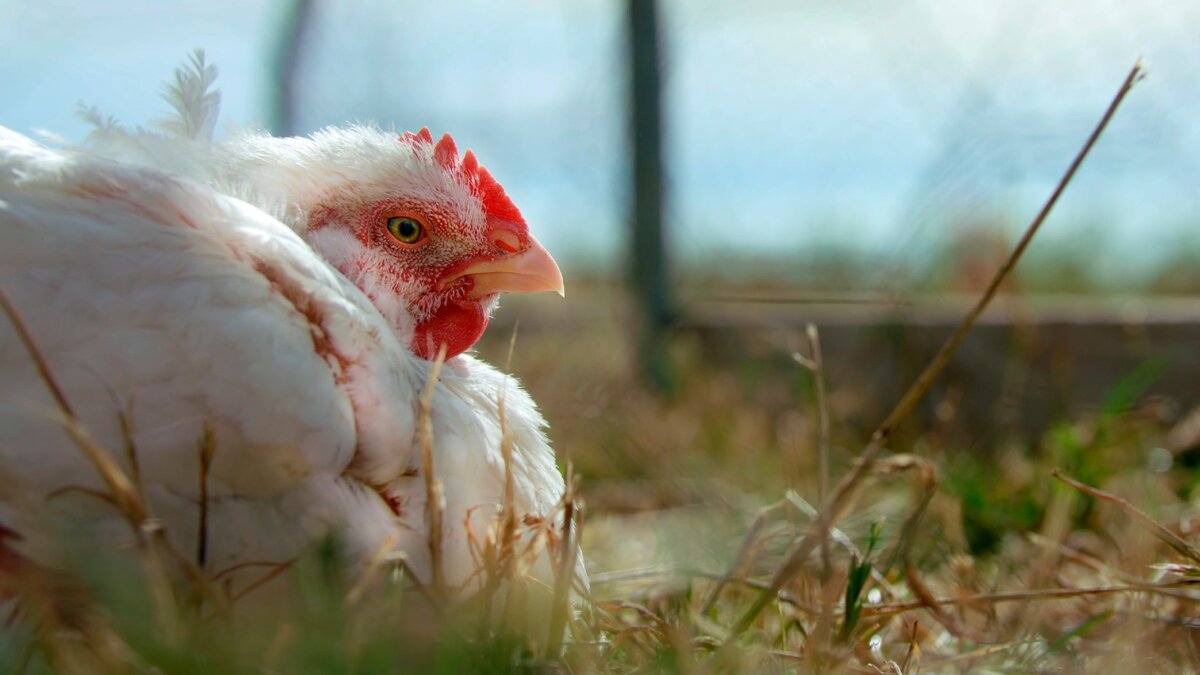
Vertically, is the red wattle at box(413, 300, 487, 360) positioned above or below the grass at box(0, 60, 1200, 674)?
above

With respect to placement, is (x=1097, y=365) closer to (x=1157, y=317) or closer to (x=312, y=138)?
(x=1157, y=317)

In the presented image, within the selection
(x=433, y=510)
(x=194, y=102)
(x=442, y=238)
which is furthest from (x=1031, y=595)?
(x=194, y=102)

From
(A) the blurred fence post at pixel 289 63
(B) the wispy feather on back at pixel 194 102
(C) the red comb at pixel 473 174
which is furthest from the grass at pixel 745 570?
(A) the blurred fence post at pixel 289 63

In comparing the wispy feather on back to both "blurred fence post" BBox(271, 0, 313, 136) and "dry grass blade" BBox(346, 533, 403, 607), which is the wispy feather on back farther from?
"blurred fence post" BBox(271, 0, 313, 136)

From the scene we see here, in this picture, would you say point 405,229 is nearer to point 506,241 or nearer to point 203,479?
point 506,241

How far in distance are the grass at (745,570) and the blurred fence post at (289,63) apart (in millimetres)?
1025

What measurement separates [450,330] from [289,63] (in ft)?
5.35

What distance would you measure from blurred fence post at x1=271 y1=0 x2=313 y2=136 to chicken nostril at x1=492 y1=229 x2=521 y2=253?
154 cm

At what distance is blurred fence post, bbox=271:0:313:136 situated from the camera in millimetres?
2885

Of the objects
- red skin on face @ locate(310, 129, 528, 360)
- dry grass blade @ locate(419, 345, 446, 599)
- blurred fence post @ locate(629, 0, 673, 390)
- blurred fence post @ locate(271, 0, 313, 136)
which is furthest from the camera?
blurred fence post @ locate(629, 0, 673, 390)

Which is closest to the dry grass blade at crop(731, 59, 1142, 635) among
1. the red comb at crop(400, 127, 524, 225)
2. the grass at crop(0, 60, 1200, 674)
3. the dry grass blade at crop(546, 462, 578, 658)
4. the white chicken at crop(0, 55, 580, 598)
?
the grass at crop(0, 60, 1200, 674)

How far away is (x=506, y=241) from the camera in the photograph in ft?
5.50

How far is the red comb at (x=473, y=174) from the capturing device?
1.63m

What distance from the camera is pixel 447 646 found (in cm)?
100
